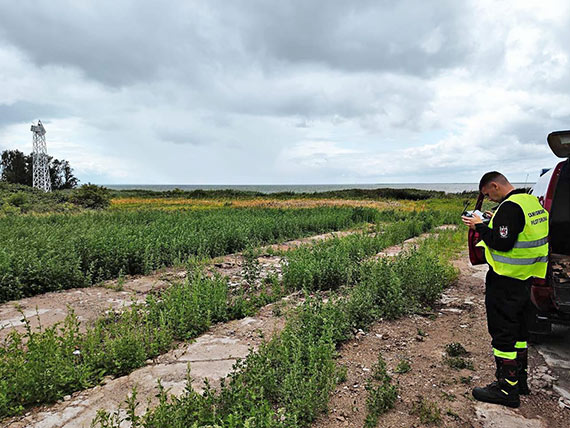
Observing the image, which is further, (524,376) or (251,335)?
(251,335)

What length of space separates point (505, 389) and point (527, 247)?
1.18m

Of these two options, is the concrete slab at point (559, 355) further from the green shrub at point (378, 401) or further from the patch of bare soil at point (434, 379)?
the green shrub at point (378, 401)

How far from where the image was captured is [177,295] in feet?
15.6

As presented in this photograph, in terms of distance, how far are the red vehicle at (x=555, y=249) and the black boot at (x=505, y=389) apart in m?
0.88

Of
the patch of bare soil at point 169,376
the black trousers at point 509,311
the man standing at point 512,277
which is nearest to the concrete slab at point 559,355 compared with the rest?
the man standing at point 512,277

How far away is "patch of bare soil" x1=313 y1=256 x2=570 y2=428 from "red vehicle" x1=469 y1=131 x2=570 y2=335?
535 mm

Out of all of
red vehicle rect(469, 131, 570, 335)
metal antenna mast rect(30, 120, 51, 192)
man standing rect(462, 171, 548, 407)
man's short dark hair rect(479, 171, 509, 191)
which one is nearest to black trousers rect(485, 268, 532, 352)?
man standing rect(462, 171, 548, 407)

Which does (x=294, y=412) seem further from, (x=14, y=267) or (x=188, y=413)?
(x=14, y=267)

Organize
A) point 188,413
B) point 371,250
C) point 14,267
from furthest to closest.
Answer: point 371,250
point 14,267
point 188,413

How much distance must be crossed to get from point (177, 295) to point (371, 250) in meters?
5.23

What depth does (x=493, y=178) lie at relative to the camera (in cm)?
330

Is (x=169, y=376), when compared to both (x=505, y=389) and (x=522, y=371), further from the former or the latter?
(x=522, y=371)

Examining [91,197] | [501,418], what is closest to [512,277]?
[501,418]

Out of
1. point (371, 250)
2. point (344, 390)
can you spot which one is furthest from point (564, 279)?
point (371, 250)
